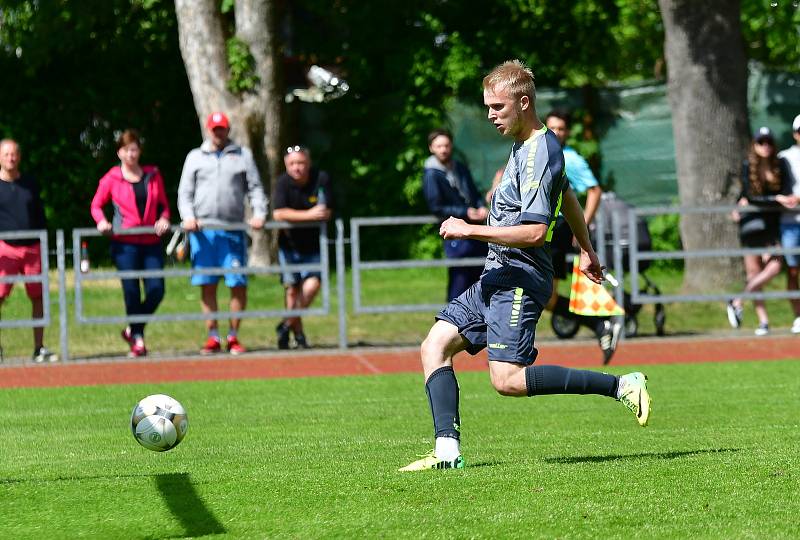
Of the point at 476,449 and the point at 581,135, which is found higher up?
the point at 581,135

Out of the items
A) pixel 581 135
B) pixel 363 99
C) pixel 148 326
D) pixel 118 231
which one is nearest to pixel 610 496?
pixel 118 231

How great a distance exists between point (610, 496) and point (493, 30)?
18145 mm

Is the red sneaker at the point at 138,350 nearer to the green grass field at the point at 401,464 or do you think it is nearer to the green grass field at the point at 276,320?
the green grass field at the point at 276,320

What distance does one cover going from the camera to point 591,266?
23.8ft

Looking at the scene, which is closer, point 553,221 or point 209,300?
point 553,221

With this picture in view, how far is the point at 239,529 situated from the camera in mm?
5566

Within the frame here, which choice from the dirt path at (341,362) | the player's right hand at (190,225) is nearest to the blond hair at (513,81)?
the dirt path at (341,362)

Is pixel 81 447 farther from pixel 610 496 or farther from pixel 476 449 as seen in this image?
pixel 610 496

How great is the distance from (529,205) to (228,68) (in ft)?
45.7

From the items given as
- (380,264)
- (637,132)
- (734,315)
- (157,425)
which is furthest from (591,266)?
(637,132)

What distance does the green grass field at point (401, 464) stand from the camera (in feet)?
18.4

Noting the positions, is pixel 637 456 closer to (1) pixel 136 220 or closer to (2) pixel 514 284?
(2) pixel 514 284

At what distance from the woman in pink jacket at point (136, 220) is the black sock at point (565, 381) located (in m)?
7.21

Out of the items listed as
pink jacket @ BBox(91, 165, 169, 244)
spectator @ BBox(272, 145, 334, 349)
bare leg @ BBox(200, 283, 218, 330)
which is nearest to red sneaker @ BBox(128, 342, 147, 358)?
bare leg @ BBox(200, 283, 218, 330)
